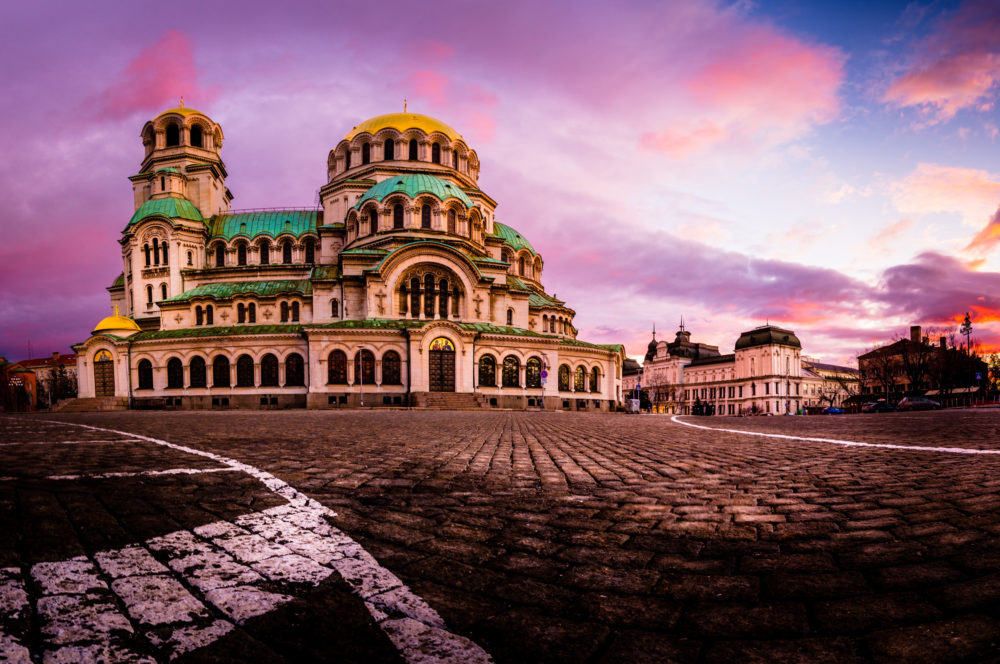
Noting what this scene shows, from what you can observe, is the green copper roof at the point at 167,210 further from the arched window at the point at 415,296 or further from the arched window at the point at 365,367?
the arched window at the point at 365,367

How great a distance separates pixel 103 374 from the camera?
46.6 meters

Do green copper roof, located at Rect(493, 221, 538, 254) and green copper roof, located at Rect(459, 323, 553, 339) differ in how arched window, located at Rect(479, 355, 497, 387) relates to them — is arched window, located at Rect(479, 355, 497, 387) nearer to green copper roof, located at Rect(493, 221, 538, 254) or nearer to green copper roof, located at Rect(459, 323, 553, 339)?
green copper roof, located at Rect(459, 323, 553, 339)

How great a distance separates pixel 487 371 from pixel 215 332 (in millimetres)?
22434

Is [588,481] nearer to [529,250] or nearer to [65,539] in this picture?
[65,539]

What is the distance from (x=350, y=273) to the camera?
154ft

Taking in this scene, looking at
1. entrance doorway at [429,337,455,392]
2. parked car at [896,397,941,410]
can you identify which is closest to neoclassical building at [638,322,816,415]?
parked car at [896,397,941,410]

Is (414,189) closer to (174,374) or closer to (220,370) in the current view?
(220,370)

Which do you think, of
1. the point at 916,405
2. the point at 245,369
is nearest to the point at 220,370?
the point at 245,369

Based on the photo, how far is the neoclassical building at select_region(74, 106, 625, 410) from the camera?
141ft

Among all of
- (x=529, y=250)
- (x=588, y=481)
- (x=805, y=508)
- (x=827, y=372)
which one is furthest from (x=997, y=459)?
(x=827, y=372)

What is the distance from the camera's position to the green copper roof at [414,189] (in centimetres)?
4803

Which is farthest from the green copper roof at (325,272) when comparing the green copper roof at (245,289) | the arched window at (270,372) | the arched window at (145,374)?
the arched window at (145,374)

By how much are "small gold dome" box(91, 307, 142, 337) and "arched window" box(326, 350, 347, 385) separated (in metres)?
20.5

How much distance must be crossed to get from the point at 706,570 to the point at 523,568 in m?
1.07
